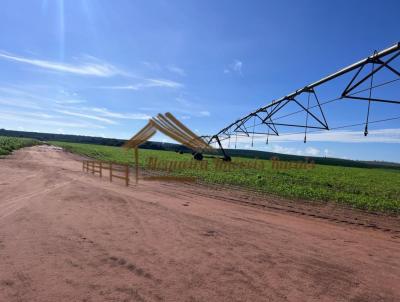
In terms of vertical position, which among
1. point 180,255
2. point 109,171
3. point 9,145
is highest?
point 9,145

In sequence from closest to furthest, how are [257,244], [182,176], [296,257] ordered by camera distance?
[296,257] → [257,244] → [182,176]

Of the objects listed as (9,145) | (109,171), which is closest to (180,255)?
(109,171)

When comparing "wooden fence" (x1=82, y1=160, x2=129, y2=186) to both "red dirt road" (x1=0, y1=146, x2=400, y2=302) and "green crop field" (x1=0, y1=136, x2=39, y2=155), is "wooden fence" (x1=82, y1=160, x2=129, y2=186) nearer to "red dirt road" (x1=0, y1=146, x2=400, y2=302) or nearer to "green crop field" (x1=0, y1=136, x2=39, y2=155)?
"red dirt road" (x1=0, y1=146, x2=400, y2=302)

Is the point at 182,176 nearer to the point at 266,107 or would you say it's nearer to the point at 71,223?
the point at 266,107

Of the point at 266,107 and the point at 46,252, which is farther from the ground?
the point at 266,107

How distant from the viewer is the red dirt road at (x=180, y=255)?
481cm

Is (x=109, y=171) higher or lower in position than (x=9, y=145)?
lower

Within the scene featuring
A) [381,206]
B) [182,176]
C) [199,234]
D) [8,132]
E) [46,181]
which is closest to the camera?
[199,234]

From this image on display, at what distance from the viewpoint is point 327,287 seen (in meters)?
5.12

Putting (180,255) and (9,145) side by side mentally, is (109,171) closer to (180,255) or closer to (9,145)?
(180,255)

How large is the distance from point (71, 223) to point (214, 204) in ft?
18.2

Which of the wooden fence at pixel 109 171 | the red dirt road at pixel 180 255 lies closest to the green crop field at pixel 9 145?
the wooden fence at pixel 109 171

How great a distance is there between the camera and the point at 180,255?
6.13 meters

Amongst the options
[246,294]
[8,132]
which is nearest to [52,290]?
[246,294]
